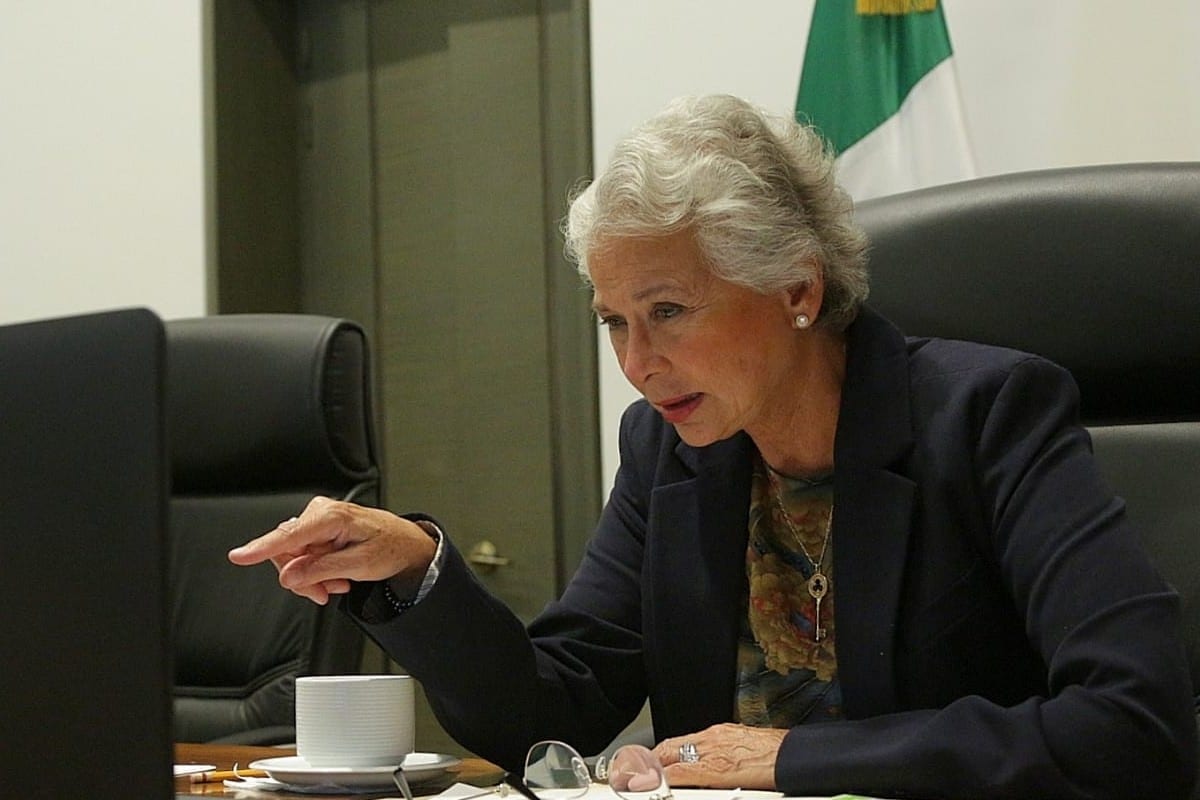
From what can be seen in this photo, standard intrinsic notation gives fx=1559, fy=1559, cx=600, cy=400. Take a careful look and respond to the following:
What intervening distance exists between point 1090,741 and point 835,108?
1723 mm

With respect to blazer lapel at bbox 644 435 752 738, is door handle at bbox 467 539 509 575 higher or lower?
lower

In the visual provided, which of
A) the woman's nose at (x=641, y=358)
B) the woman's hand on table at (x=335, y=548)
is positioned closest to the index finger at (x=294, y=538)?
the woman's hand on table at (x=335, y=548)

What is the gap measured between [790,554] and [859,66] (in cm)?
136

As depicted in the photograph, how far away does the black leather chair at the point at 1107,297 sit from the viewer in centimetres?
156

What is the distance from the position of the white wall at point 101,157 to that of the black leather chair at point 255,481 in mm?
1404

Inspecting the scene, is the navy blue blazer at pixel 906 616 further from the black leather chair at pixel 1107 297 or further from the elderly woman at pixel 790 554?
the black leather chair at pixel 1107 297

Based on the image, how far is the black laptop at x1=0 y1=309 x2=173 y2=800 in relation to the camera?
64cm

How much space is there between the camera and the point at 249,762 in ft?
4.80

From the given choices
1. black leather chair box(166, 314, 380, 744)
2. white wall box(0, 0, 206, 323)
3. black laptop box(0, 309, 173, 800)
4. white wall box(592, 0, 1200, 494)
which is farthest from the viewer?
white wall box(0, 0, 206, 323)

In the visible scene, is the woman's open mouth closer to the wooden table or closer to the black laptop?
the wooden table

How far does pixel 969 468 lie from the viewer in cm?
147

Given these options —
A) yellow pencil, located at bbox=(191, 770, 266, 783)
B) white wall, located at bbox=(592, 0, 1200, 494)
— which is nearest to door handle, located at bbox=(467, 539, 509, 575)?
white wall, located at bbox=(592, 0, 1200, 494)

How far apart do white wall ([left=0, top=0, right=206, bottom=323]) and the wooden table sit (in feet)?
7.27

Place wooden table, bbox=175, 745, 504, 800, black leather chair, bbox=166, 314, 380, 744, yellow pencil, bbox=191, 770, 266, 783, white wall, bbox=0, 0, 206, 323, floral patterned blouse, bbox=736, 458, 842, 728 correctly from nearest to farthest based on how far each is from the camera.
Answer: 1. wooden table, bbox=175, 745, 504, 800
2. yellow pencil, bbox=191, 770, 266, 783
3. floral patterned blouse, bbox=736, 458, 842, 728
4. black leather chair, bbox=166, 314, 380, 744
5. white wall, bbox=0, 0, 206, 323
